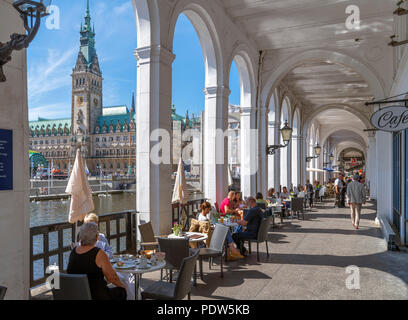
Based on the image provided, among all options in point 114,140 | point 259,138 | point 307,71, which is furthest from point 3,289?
point 114,140

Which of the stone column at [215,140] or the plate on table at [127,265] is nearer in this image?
the plate on table at [127,265]

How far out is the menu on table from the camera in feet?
10.7

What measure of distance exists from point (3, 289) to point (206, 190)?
6717 mm

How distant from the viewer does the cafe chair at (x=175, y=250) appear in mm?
4414

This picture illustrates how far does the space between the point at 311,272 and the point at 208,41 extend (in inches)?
239

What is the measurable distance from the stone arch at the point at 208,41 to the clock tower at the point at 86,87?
84501 mm

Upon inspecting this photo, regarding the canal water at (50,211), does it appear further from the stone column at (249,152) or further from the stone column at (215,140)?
the stone column at (215,140)

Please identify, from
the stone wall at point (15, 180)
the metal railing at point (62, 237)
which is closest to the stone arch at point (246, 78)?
the metal railing at point (62, 237)

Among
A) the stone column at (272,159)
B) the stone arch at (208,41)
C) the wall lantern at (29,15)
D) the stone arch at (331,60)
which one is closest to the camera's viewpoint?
the wall lantern at (29,15)

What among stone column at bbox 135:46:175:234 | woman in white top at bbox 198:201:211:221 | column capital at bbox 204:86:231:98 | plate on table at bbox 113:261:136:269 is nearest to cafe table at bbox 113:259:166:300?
plate on table at bbox 113:261:136:269

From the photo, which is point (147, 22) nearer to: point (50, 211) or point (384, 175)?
point (384, 175)

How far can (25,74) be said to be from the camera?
3.57 meters

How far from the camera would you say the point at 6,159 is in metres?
3.32
